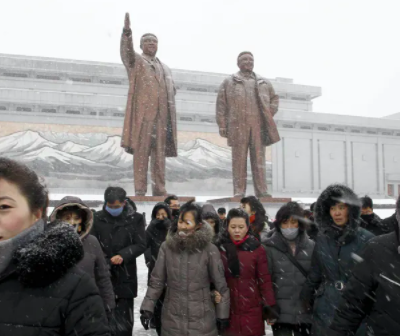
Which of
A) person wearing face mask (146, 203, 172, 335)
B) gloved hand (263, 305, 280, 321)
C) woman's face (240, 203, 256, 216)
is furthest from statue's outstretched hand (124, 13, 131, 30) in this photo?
gloved hand (263, 305, 280, 321)

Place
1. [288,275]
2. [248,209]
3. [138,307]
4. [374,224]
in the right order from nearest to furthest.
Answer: [288,275]
[248,209]
[374,224]
[138,307]

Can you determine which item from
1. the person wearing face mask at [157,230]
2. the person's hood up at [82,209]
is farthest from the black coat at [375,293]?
the person wearing face mask at [157,230]

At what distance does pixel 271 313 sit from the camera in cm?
303

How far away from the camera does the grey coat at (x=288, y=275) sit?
3058 mm

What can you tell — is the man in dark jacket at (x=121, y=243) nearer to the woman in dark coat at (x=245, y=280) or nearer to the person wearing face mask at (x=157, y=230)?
the person wearing face mask at (x=157, y=230)

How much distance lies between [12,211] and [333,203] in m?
1.95

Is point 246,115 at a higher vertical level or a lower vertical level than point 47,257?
higher

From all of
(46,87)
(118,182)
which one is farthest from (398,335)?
(46,87)

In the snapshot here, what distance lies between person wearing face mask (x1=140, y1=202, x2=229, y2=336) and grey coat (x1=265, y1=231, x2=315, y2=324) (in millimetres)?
374

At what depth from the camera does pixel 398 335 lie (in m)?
1.52

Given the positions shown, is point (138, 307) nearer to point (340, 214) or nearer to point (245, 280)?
point (245, 280)

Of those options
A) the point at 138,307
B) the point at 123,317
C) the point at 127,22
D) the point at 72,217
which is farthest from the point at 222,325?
the point at 127,22

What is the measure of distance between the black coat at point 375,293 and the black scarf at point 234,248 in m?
1.41

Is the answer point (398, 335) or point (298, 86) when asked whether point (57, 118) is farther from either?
point (398, 335)
